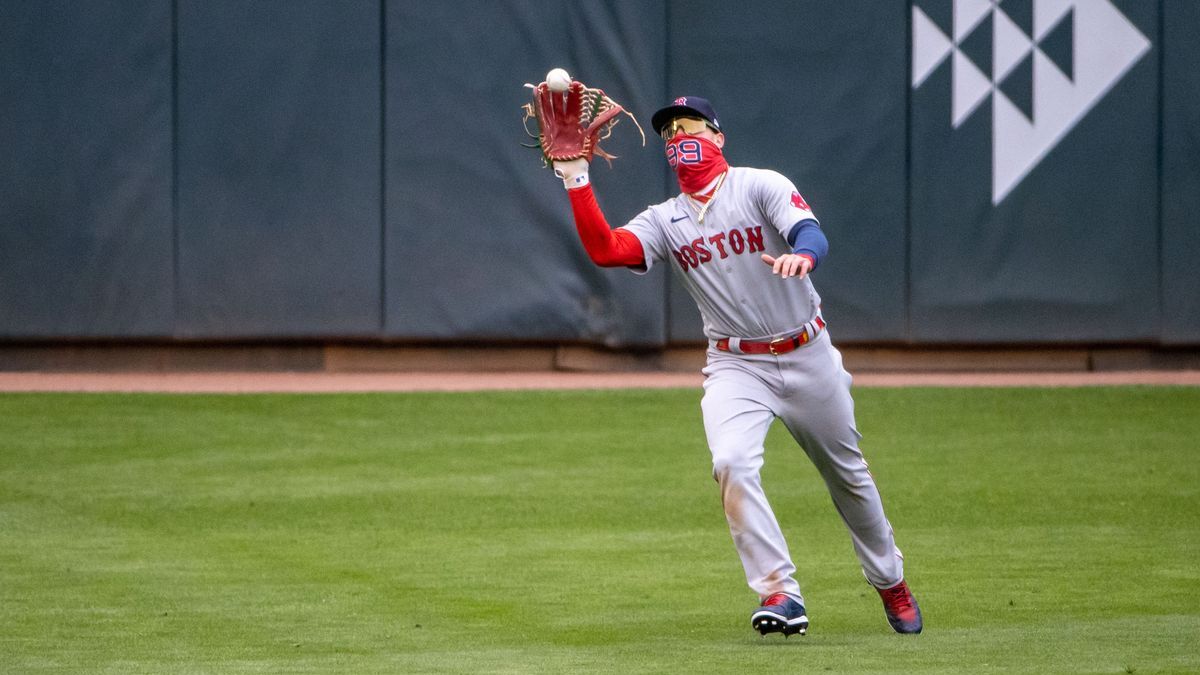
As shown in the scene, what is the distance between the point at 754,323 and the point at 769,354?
0.38 feet

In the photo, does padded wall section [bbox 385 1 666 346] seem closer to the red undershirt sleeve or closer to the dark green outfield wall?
the dark green outfield wall

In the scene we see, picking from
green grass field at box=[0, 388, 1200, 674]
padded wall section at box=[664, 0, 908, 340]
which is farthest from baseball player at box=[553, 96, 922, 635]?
padded wall section at box=[664, 0, 908, 340]

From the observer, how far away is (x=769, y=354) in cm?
579

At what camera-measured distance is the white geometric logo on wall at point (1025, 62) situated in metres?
13.4

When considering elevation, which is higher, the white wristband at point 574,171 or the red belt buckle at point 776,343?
the white wristband at point 574,171

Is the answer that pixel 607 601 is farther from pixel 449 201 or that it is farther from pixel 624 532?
pixel 449 201

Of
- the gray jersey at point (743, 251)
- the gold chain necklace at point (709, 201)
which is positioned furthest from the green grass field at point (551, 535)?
the gold chain necklace at point (709, 201)

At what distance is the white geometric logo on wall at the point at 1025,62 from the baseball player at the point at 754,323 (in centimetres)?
798

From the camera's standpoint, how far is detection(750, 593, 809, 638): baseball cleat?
5.40m

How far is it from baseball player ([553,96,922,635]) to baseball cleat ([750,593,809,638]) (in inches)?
6.0

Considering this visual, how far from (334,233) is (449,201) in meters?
0.91

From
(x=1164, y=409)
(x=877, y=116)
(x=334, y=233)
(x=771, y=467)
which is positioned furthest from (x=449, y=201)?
(x=1164, y=409)

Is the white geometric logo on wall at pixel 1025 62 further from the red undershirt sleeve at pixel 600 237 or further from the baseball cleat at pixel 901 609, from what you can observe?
the baseball cleat at pixel 901 609

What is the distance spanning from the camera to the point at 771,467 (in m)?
9.68
